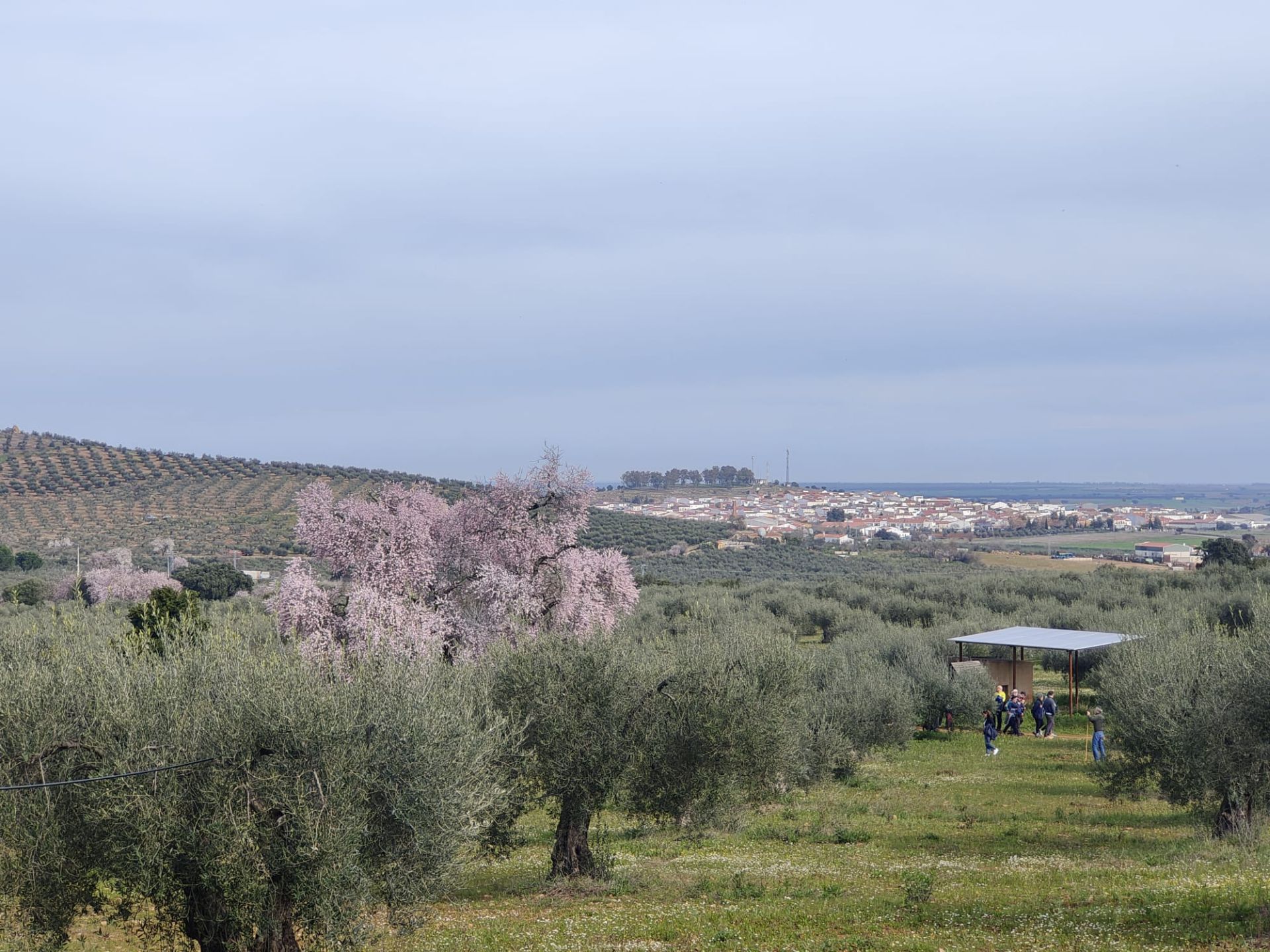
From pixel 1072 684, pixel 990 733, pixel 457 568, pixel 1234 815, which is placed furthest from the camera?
pixel 1072 684

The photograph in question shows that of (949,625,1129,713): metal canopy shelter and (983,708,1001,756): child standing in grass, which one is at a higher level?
(949,625,1129,713): metal canopy shelter

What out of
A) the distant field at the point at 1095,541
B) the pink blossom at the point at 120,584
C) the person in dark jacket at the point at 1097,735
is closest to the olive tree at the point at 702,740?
the person in dark jacket at the point at 1097,735

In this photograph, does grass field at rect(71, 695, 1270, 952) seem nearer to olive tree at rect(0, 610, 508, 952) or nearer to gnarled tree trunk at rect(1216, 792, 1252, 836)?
gnarled tree trunk at rect(1216, 792, 1252, 836)

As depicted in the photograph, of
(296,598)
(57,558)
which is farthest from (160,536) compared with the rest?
(296,598)

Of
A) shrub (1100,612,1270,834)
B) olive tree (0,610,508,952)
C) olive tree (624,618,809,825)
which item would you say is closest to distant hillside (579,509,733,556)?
shrub (1100,612,1270,834)

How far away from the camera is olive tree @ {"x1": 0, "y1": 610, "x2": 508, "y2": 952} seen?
10344 mm

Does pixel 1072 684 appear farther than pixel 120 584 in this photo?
No

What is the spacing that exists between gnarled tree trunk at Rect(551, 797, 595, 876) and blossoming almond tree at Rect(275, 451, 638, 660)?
9140 millimetres

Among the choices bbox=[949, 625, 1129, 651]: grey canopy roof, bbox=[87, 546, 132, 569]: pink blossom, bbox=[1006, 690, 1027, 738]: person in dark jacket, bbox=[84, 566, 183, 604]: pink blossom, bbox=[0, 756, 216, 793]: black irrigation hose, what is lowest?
bbox=[1006, 690, 1027, 738]: person in dark jacket

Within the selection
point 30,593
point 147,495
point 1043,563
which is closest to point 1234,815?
point 30,593

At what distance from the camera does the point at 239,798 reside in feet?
34.4

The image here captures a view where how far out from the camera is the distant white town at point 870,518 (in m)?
121

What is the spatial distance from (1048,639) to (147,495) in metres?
79.5

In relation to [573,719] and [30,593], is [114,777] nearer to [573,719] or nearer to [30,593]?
[573,719]
